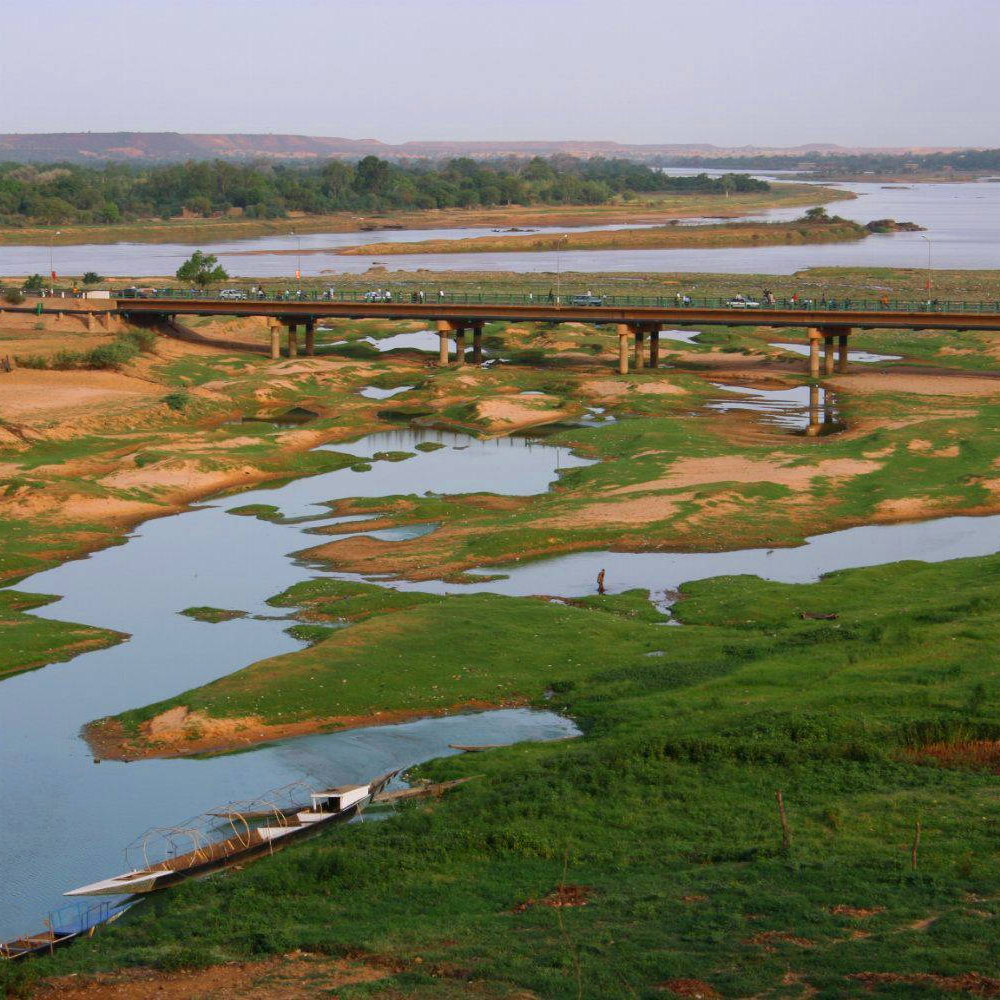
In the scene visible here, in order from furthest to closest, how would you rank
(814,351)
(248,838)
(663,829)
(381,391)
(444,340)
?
(444,340) → (381,391) → (814,351) → (248,838) → (663,829)

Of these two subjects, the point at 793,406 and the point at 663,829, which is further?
the point at 793,406

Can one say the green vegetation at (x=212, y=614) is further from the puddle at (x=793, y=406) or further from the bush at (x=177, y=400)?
the puddle at (x=793, y=406)

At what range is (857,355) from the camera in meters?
102

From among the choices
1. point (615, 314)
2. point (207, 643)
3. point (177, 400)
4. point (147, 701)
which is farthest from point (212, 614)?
point (615, 314)

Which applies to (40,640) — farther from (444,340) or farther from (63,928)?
(444,340)

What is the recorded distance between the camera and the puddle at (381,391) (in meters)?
87.2

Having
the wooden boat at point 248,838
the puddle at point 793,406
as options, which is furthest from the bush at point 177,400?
the wooden boat at point 248,838

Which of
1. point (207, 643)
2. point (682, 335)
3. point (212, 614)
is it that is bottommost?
point (207, 643)

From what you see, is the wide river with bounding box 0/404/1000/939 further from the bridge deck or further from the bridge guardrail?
the bridge guardrail

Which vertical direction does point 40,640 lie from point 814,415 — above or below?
below

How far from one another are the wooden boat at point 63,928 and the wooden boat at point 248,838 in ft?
0.93

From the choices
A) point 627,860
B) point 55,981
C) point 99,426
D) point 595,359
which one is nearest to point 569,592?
point 627,860

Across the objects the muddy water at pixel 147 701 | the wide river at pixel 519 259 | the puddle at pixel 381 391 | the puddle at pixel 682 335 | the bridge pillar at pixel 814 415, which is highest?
the wide river at pixel 519 259

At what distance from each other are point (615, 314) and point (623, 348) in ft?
7.42
